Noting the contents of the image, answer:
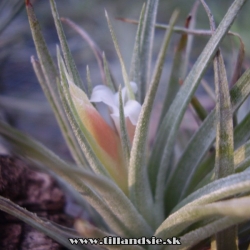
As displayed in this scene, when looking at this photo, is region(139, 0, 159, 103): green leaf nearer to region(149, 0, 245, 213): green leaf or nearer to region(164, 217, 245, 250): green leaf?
region(149, 0, 245, 213): green leaf

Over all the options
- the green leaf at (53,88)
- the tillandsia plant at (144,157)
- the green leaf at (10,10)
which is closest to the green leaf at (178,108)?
the tillandsia plant at (144,157)

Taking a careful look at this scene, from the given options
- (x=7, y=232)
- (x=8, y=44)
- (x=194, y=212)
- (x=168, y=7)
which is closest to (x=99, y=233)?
(x=194, y=212)

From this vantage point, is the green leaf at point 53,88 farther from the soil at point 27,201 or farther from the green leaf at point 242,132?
the green leaf at point 242,132

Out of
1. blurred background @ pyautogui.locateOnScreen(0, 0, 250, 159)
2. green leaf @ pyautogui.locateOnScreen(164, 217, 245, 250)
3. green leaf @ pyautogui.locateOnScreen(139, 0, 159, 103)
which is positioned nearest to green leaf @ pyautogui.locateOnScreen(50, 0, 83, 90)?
green leaf @ pyautogui.locateOnScreen(139, 0, 159, 103)

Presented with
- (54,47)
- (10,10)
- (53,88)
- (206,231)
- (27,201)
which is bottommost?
(206,231)

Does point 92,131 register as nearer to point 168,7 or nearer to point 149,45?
point 149,45

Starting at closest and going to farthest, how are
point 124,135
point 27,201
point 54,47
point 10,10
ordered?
point 124,135 < point 27,201 < point 10,10 < point 54,47

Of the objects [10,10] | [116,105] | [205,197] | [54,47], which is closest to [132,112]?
[116,105]

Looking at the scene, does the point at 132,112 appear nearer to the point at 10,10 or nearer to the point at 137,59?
the point at 137,59
